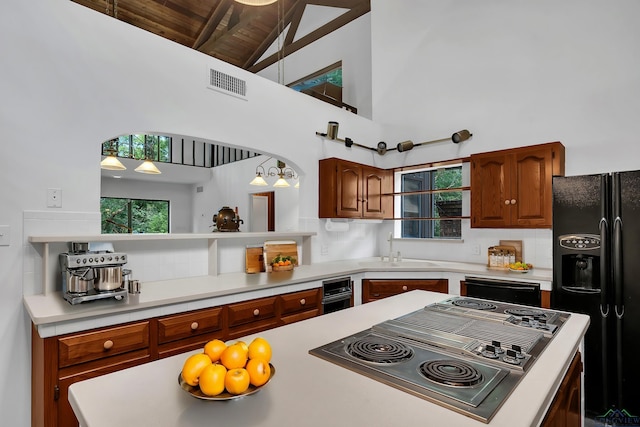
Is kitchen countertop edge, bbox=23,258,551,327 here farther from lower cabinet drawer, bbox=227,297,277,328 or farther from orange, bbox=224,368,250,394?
orange, bbox=224,368,250,394

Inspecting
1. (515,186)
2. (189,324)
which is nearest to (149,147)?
(189,324)

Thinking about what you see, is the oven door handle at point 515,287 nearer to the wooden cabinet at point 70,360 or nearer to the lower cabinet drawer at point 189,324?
the lower cabinet drawer at point 189,324

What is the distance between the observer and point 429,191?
4.20 metres

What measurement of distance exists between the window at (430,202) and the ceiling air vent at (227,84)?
7.51ft

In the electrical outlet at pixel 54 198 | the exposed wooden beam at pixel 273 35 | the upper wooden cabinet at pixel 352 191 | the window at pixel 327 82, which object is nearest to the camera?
the electrical outlet at pixel 54 198

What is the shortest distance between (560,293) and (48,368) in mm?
3374

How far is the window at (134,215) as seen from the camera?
9.12 m

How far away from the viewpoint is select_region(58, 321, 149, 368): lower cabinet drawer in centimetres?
172

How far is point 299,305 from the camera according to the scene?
9.36 feet

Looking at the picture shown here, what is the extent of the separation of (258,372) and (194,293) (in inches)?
58.0

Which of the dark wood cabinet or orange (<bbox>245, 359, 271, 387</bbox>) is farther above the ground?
orange (<bbox>245, 359, 271, 387</bbox>)

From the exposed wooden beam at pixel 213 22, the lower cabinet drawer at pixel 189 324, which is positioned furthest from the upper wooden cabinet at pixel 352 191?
the exposed wooden beam at pixel 213 22

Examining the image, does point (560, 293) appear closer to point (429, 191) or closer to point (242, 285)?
point (429, 191)

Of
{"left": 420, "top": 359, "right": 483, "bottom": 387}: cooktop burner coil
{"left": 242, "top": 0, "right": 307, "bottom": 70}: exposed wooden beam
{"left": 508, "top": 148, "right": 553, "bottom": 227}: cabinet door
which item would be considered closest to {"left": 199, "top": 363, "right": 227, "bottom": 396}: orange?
{"left": 420, "top": 359, "right": 483, "bottom": 387}: cooktop burner coil
